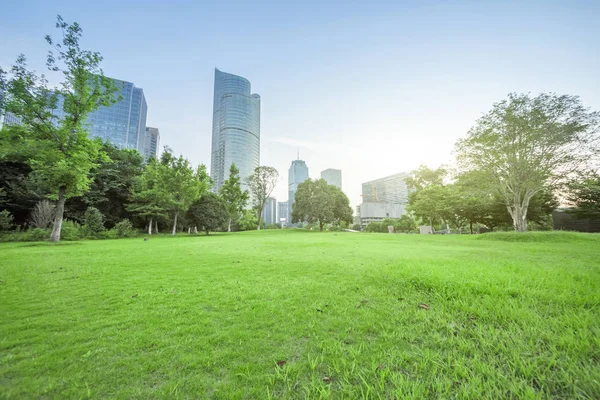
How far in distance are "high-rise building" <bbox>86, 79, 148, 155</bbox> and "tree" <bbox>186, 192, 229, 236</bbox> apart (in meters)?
99.7

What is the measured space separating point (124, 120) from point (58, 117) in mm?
122140

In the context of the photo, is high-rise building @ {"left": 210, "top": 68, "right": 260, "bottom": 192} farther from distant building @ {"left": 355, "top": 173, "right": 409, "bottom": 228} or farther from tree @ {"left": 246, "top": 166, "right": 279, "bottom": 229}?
distant building @ {"left": 355, "top": 173, "right": 409, "bottom": 228}

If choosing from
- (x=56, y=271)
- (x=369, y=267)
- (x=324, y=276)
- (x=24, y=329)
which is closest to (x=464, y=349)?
(x=324, y=276)

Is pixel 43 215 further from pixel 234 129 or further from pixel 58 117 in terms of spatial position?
pixel 234 129

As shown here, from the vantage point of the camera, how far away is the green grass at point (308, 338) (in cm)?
170

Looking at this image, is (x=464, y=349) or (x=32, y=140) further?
(x=32, y=140)

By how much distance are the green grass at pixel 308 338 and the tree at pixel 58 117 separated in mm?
14664

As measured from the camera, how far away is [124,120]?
356 ft

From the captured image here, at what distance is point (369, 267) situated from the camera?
583cm

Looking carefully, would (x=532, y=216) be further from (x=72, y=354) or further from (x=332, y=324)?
(x=72, y=354)

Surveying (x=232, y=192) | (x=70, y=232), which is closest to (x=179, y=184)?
(x=70, y=232)

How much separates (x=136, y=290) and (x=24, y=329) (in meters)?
1.50

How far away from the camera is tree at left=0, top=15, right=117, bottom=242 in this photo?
14.2 metres

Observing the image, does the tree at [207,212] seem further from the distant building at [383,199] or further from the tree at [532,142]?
the distant building at [383,199]
